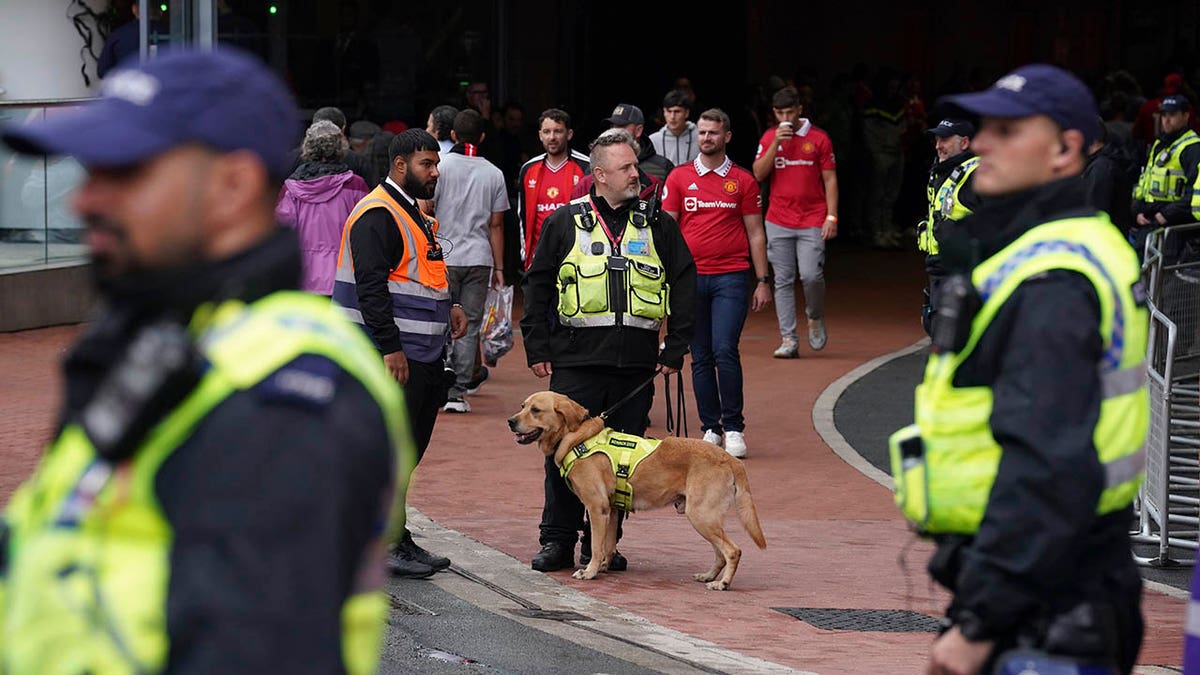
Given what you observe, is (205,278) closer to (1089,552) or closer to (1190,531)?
(1089,552)

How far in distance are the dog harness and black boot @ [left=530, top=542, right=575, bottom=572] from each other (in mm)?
393

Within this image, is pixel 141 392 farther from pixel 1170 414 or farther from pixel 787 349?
pixel 787 349

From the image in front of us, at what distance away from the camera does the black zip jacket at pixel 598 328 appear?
8.61 metres

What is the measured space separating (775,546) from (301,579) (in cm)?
739

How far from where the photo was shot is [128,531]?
226cm

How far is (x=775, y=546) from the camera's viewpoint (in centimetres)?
943

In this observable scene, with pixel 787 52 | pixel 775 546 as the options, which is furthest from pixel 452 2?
pixel 775 546

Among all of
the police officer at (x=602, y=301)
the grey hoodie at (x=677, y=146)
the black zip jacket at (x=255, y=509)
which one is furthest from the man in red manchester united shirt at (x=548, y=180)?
the black zip jacket at (x=255, y=509)

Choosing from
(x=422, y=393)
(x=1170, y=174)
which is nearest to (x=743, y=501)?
(x=422, y=393)

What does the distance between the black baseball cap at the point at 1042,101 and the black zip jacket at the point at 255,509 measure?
6.14 feet

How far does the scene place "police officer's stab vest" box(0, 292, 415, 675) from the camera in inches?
87.8

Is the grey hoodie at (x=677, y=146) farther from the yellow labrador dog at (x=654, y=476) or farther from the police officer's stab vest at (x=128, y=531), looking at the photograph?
the police officer's stab vest at (x=128, y=531)

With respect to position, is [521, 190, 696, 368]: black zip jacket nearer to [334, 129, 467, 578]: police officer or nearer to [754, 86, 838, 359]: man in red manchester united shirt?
[334, 129, 467, 578]: police officer

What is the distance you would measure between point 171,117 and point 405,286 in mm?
5908
